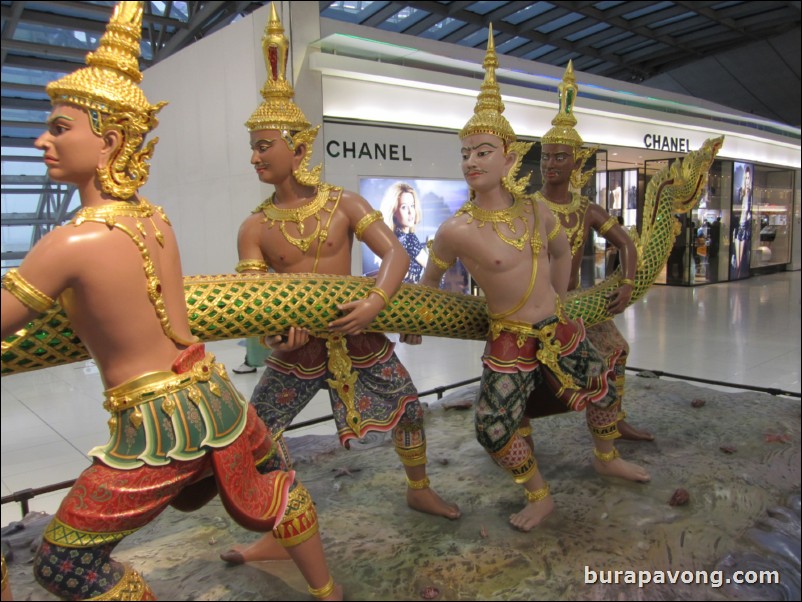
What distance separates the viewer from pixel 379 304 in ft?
6.73

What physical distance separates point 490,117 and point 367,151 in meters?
Answer: 3.07

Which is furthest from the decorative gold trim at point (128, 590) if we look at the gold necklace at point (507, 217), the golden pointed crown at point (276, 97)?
the gold necklace at point (507, 217)

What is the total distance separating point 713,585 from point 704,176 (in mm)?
2114

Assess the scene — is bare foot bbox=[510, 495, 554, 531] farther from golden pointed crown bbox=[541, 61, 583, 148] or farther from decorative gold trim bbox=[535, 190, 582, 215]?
golden pointed crown bbox=[541, 61, 583, 148]

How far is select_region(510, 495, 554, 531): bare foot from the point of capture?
2381mm

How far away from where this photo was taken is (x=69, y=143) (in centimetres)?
131

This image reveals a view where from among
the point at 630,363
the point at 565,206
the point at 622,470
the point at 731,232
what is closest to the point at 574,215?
the point at 565,206

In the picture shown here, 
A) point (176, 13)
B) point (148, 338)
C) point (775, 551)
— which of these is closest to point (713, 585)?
point (775, 551)

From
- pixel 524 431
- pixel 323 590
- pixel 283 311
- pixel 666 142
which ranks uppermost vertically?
pixel 666 142

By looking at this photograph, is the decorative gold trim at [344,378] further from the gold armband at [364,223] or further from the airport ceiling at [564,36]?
the airport ceiling at [564,36]

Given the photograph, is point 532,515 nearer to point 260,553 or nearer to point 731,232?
point 260,553

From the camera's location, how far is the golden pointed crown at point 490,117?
2232 millimetres

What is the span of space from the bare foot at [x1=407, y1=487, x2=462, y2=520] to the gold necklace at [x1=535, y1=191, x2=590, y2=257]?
1.30 meters

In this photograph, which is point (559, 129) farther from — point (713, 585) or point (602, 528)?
point (713, 585)
